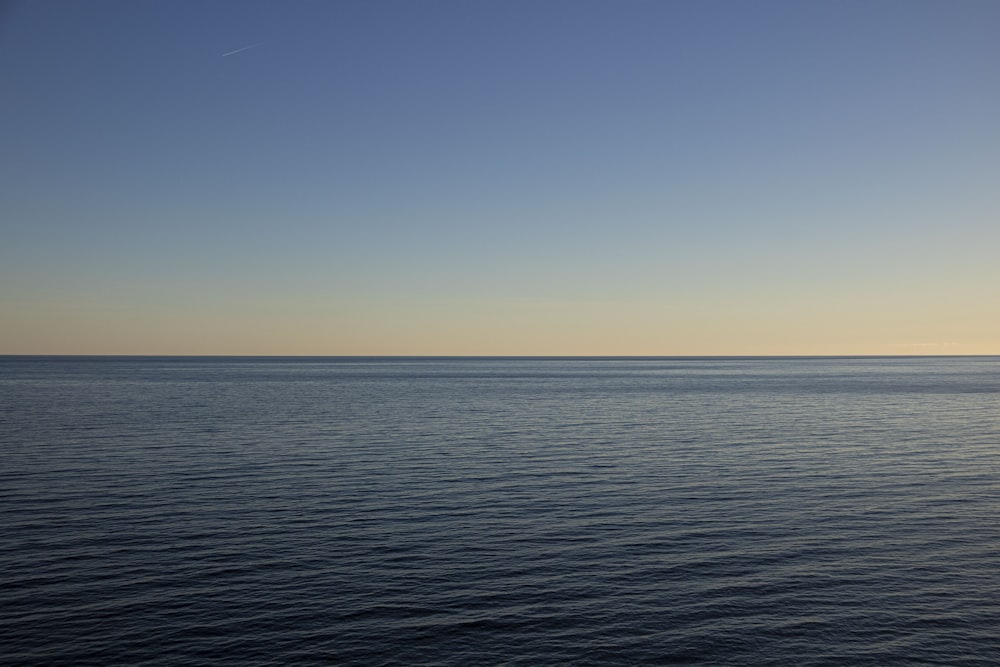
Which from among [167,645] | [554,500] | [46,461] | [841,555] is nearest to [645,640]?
[841,555]

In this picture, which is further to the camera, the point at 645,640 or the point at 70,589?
the point at 70,589

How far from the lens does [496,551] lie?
3828cm

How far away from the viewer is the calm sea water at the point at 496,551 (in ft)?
89.3

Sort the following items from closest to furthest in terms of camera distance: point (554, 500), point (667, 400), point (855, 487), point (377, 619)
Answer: point (377, 619)
point (554, 500)
point (855, 487)
point (667, 400)

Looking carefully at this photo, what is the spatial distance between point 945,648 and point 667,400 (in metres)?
126

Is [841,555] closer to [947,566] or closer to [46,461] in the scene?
[947,566]

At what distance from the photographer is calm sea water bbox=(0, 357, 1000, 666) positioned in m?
27.2

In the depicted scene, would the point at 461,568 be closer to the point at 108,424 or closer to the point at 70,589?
the point at 70,589

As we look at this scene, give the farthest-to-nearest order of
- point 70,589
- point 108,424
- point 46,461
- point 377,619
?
point 108,424 < point 46,461 < point 70,589 < point 377,619

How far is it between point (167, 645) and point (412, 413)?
9195 centimetres

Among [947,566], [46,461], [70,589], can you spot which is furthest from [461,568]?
[46,461]

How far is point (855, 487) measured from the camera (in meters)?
55.6

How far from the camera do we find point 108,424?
93125 mm

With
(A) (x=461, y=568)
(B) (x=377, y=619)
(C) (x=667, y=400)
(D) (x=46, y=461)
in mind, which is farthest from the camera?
(C) (x=667, y=400)
